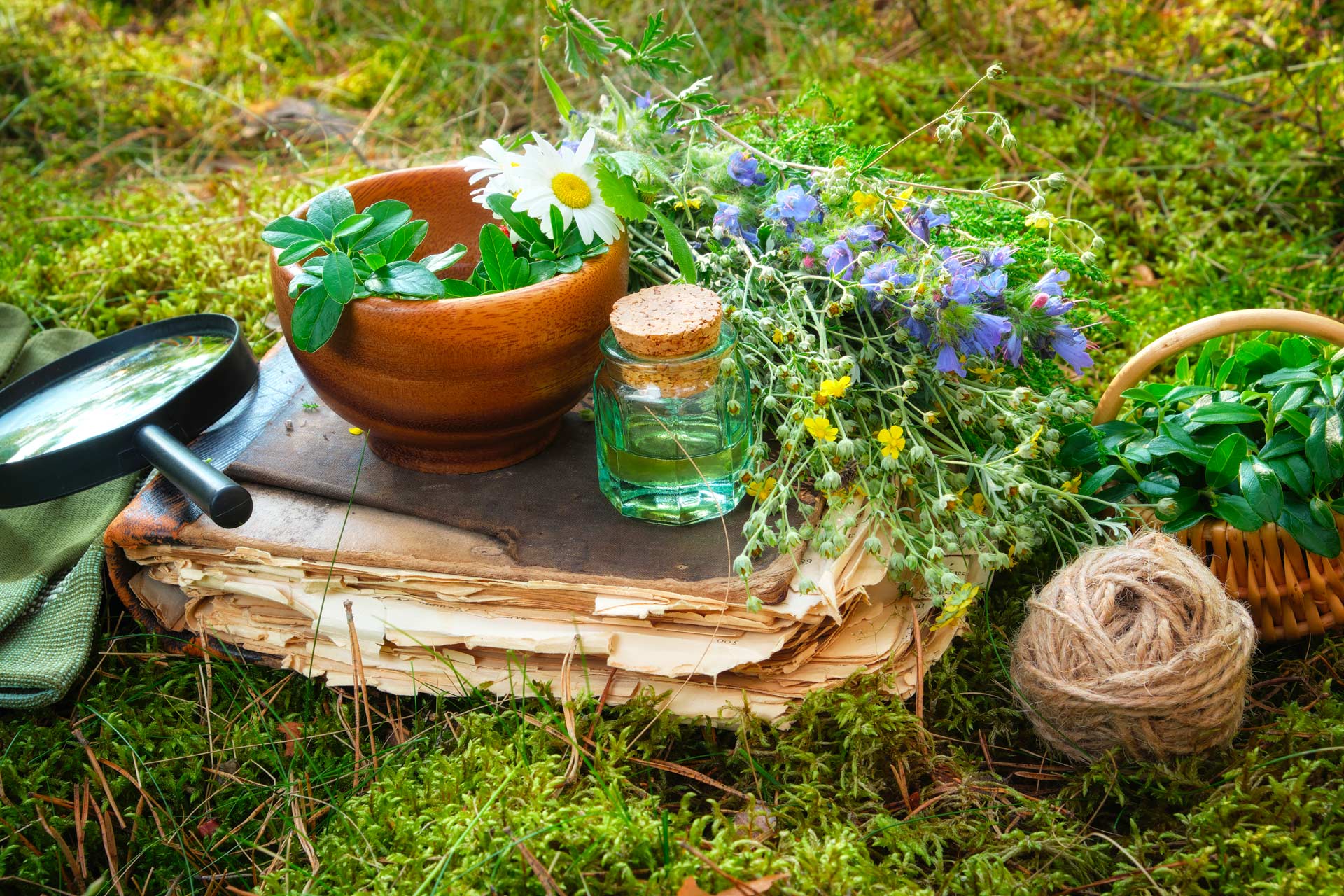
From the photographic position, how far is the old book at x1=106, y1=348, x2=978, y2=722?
1277mm

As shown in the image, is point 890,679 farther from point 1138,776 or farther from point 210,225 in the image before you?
point 210,225

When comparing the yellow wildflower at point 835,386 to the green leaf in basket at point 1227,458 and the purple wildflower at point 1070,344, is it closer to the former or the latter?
the purple wildflower at point 1070,344

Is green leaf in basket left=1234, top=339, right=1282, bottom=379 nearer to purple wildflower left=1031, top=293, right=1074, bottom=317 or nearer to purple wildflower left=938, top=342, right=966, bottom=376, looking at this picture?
purple wildflower left=1031, top=293, right=1074, bottom=317

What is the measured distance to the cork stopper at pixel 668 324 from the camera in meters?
1.22

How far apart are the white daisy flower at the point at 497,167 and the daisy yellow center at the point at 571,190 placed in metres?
0.06

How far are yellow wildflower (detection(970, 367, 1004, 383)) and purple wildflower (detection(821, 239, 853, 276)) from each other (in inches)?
9.3

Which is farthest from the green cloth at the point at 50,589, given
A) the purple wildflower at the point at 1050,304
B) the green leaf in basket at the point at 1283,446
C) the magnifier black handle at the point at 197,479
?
the green leaf in basket at the point at 1283,446

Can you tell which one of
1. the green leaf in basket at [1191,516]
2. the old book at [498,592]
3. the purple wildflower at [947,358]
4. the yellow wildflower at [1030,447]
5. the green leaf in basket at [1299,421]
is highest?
the purple wildflower at [947,358]

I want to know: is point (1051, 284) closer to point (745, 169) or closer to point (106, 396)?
point (745, 169)

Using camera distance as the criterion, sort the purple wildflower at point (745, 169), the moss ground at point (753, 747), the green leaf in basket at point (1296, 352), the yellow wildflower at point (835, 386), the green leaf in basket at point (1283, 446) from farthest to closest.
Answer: the purple wildflower at point (745, 169) → the green leaf in basket at point (1296, 352) → the green leaf in basket at point (1283, 446) → the yellow wildflower at point (835, 386) → the moss ground at point (753, 747)

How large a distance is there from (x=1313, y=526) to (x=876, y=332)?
0.62 m

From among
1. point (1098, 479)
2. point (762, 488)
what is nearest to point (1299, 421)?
point (1098, 479)

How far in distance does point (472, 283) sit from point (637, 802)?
0.74 metres

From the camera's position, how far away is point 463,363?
49.4 inches
